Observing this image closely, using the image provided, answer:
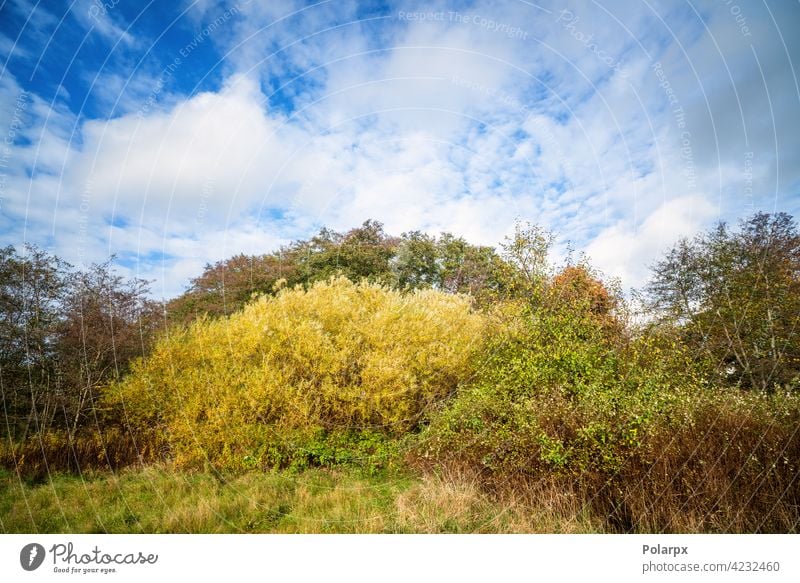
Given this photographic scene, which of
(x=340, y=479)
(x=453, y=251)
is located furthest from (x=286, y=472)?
(x=453, y=251)

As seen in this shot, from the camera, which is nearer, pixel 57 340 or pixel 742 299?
pixel 742 299

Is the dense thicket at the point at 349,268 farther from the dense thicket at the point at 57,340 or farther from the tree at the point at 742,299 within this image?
the tree at the point at 742,299

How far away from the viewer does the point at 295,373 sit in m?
9.99

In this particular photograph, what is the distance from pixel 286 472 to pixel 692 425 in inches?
331

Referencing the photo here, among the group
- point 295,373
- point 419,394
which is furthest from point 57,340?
point 419,394

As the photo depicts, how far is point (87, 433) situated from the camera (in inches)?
420

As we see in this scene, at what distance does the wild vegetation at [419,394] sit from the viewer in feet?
20.2

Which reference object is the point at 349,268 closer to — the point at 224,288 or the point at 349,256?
the point at 349,256

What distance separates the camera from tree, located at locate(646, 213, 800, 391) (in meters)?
7.11

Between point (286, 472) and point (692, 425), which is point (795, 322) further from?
point (286, 472)
